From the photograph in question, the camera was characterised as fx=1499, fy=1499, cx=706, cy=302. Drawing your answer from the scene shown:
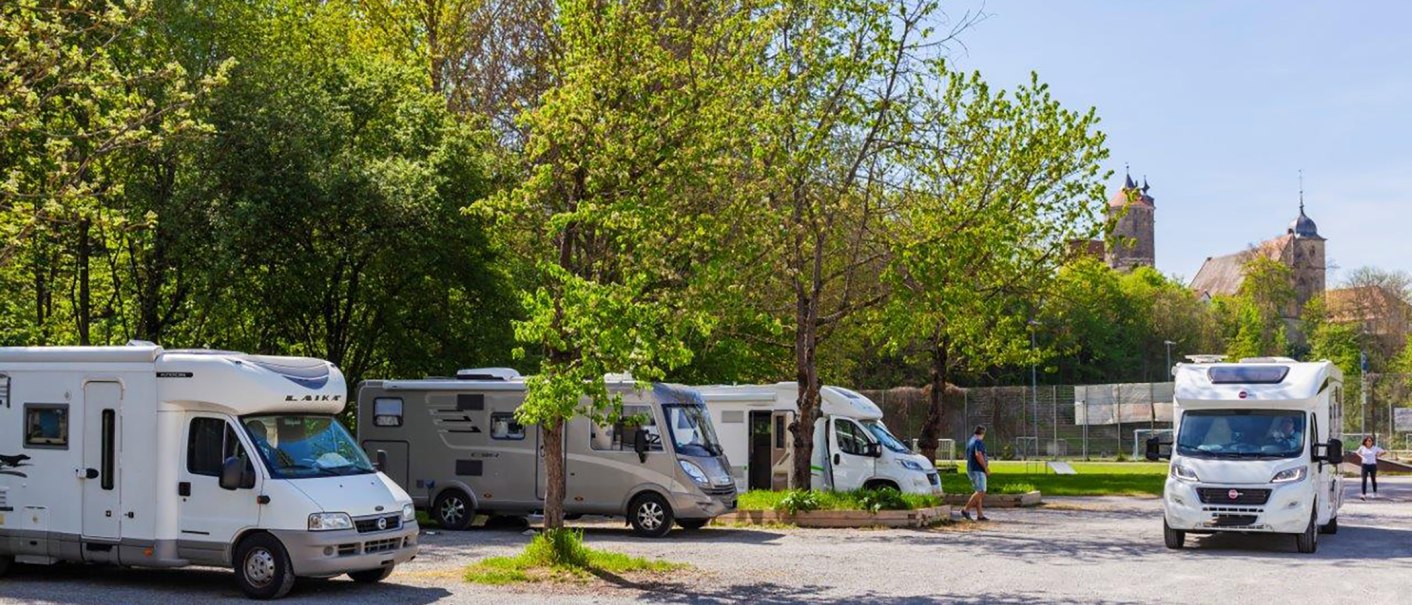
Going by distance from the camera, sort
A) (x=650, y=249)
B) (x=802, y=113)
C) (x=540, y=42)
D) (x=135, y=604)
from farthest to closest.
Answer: (x=540, y=42), (x=802, y=113), (x=650, y=249), (x=135, y=604)

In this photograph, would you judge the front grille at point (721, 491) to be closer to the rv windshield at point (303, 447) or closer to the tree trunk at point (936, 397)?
the rv windshield at point (303, 447)

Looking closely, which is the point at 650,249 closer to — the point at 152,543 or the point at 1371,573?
the point at 152,543

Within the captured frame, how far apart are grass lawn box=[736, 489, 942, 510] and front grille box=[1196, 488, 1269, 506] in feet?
17.8

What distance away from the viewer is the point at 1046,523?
1033 inches

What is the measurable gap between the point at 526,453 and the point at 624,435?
1896 millimetres

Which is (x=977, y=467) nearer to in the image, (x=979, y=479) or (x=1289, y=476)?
(x=979, y=479)

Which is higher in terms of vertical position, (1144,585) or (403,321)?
(403,321)

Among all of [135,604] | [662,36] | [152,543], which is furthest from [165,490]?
[662,36]

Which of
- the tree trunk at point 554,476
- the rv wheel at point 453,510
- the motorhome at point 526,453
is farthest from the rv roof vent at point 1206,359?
the rv wheel at point 453,510

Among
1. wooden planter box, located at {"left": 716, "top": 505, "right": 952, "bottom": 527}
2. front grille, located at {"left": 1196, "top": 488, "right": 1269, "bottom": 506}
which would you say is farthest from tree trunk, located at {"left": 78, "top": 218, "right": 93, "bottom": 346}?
front grille, located at {"left": 1196, "top": 488, "right": 1269, "bottom": 506}

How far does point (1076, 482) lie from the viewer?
135 feet

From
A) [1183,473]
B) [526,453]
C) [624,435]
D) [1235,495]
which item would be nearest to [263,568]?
[624,435]

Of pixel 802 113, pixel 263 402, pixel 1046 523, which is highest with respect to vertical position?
pixel 802 113

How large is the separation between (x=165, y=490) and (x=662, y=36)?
8.38 meters
